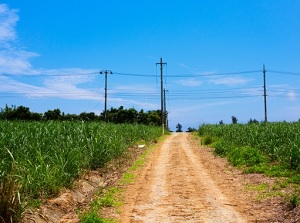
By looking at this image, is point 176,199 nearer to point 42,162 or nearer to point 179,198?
point 179,198

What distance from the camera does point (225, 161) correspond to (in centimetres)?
1845

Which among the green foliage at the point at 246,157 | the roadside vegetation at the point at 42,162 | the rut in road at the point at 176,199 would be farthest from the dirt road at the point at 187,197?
the roadside vegetation at the point at 42,162

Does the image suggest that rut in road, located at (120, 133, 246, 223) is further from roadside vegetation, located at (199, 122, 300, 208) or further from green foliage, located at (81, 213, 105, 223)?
roadside vegetation, located at (199, 122, 300, 208)

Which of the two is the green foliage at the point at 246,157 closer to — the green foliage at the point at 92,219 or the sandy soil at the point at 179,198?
the sandy soil at the point at 179,198

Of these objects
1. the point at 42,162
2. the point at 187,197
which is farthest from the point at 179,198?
the point at 42,162

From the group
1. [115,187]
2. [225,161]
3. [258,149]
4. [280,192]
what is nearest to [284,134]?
[258,149]

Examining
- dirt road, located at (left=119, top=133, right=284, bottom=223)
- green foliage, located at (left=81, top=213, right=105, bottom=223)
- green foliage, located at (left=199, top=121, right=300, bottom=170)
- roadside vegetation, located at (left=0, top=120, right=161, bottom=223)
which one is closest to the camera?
roadside vegetation, located at (left=0, top=120, right=161, bottom=223)

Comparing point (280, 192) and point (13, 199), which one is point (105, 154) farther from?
point (13, 199)

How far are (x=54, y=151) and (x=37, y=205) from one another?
357cm

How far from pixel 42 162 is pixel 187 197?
4.03m

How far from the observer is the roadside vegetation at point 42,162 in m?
6.97

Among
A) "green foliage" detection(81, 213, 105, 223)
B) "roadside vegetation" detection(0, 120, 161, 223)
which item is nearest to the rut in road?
"green foliage" detection(81, 213, 105, 223)

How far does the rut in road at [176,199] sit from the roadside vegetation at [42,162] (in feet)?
4.14

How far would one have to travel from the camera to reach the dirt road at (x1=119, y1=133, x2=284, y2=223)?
8578 millimetres
